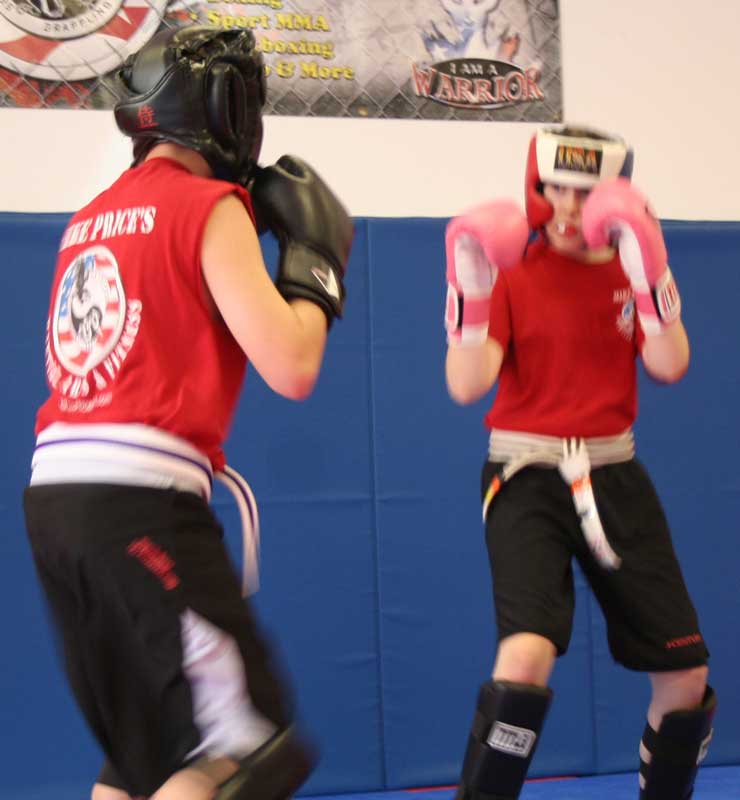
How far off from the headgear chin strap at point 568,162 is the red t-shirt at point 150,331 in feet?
3.35

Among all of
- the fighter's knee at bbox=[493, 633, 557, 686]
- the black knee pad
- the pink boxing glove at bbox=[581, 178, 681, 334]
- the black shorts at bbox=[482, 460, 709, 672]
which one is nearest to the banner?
the pink boxing glove at bbox=[581, 178, 681, 334]

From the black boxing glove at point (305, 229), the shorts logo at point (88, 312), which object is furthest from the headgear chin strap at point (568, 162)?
the shorts logo at point (88, 312)

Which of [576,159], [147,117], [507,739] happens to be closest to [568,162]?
[576,159]

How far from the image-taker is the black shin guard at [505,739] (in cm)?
203

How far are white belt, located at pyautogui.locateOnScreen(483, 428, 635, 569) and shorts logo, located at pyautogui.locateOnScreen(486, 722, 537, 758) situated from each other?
0.38 meters

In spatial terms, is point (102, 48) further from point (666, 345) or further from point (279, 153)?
point (666, 345)

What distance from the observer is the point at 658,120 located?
3.91m

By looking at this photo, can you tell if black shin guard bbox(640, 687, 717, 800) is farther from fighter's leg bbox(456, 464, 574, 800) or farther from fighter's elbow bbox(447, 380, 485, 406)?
fighter's elbow bbox(447, 380, 485, 406)

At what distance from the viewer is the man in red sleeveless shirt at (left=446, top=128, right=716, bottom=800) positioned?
210 cm

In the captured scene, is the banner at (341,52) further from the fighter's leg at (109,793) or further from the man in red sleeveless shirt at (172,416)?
the fighter's leg at (109,793)

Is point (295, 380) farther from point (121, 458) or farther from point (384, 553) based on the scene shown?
point (384, 553)

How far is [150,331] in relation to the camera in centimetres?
142

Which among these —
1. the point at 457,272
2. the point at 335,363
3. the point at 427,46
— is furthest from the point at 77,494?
the point at 427,46

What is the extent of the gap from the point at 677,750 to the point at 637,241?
1.03 m
